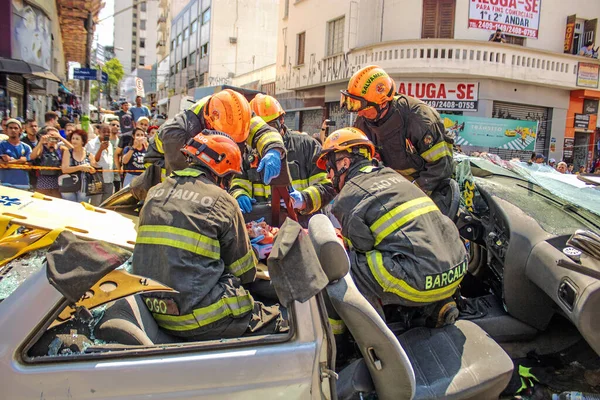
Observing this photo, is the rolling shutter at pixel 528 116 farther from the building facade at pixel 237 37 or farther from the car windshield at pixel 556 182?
the building facade at pixel 237 37

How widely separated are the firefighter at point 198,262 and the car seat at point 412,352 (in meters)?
0.35

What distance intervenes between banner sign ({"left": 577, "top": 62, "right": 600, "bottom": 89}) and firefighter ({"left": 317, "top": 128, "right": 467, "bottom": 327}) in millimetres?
18242

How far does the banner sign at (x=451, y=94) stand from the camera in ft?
54.4

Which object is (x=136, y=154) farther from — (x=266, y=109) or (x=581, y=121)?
(x=581, y=121)

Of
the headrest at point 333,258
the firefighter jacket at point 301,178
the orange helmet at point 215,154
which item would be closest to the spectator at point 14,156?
the firefighter jacket at point 301,178

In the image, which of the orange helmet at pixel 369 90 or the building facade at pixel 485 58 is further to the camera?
the building facade at pixel 485 58

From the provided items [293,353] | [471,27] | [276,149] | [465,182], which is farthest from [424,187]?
[471,27]

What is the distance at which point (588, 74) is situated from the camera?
17.7 m

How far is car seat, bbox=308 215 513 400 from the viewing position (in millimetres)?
1986

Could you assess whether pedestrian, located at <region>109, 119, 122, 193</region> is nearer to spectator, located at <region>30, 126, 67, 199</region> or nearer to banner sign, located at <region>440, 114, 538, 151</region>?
spectator, located at <region>30, 126, 67, 199</region>

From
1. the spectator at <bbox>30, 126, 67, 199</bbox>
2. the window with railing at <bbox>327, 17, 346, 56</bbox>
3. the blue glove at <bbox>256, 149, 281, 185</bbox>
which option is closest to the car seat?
the blue glove at <bbox>256, 149, 281, 185</bbox>

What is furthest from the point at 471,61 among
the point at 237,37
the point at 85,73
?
the point at 237,37

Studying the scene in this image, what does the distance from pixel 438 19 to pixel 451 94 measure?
9.04 feet

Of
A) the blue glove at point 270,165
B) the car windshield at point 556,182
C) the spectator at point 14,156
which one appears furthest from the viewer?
the spectator at point 14,156
